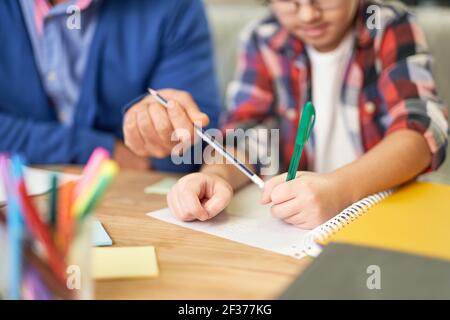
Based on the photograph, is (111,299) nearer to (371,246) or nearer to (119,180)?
(371,246)

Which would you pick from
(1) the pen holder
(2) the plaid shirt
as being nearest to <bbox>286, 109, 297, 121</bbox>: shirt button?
(2) the plaid shirt

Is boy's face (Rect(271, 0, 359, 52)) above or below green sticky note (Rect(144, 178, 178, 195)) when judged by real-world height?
above

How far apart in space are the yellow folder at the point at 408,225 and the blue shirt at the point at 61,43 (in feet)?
1.99

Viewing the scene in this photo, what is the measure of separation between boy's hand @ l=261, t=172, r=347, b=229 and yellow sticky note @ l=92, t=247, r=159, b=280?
15 cm

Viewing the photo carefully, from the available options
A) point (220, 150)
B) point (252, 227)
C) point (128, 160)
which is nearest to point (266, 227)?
point (252, 227)

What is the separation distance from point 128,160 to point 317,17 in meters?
0.39

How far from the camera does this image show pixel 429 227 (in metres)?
0.60

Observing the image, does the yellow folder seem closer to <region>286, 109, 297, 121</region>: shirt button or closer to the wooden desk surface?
the wooden desk surface

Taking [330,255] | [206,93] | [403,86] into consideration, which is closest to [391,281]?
[330,255]

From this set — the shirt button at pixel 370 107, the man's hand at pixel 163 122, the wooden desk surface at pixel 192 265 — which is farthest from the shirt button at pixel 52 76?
the shirt button at pixel 370 107

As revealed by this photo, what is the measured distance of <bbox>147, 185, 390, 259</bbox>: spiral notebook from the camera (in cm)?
58

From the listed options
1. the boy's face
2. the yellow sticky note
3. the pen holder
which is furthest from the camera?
the boy's face

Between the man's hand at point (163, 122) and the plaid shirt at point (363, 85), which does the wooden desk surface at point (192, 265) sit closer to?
the man's hand at point (163, 122)

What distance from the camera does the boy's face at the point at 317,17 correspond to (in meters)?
0.86
